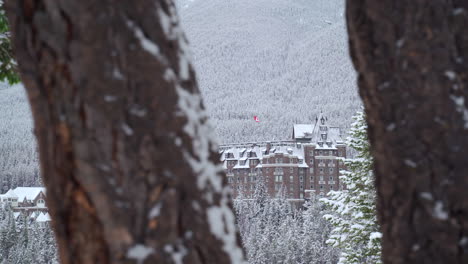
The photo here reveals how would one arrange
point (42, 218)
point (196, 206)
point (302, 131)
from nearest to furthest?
point (196, 206), point (42, 218), point (302, 131)

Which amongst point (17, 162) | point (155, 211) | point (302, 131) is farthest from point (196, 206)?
point (17, 162)

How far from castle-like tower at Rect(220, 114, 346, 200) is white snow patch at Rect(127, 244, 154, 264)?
7858 centimetres

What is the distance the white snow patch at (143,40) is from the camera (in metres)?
1.80

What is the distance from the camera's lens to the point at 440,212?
2043 mm

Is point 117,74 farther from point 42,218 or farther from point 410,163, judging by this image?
point 42,218

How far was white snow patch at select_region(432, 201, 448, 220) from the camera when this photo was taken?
2.04 m

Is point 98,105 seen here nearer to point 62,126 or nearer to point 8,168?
point 62,126

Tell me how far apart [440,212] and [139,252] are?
1.16m

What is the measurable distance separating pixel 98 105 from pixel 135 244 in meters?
0.47

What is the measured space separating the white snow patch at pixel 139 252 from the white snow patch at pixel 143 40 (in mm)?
647

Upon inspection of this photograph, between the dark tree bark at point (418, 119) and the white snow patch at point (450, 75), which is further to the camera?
the white snow patch at point (450, 75)

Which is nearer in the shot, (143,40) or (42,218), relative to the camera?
(143,40)

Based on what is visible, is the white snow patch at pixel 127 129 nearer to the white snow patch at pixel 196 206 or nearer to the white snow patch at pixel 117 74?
the white snow patch at pixel 117 74

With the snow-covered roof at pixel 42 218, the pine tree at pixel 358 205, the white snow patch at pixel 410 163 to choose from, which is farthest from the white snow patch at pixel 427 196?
the snow-covered roof at pixel 42 218
